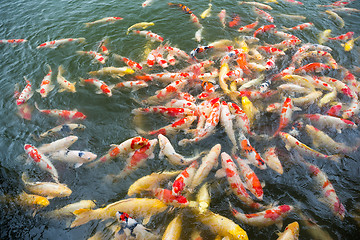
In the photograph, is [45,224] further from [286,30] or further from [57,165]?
[286,30]

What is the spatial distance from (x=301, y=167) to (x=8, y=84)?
8113mm

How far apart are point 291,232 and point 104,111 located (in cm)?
476

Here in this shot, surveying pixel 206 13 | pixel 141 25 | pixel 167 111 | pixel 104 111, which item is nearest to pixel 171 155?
pixel 167 111

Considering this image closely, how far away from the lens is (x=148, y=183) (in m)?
4.24

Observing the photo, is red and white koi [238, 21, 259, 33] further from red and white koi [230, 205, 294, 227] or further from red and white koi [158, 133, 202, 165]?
red and white koi [230, 205, 294, 227]

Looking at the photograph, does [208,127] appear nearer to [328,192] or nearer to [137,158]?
[137,158]

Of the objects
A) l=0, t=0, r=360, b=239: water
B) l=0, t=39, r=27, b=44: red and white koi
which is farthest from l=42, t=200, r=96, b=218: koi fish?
l=0, t=39, r=27, b=44: red and white koi

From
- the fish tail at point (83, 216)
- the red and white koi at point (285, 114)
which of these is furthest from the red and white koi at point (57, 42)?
the red and white koi at point (285, 114)

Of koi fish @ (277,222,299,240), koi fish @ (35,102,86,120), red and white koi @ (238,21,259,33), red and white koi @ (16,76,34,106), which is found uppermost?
red and white koi @ (238,21,259,33)

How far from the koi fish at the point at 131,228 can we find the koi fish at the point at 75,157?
5.16 ft

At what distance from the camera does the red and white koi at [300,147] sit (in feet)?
14.9

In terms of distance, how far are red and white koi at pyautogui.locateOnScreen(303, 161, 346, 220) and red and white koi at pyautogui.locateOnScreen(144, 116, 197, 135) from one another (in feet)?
8.43

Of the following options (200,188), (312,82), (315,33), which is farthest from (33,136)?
(315,33)

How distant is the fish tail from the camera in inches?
150
